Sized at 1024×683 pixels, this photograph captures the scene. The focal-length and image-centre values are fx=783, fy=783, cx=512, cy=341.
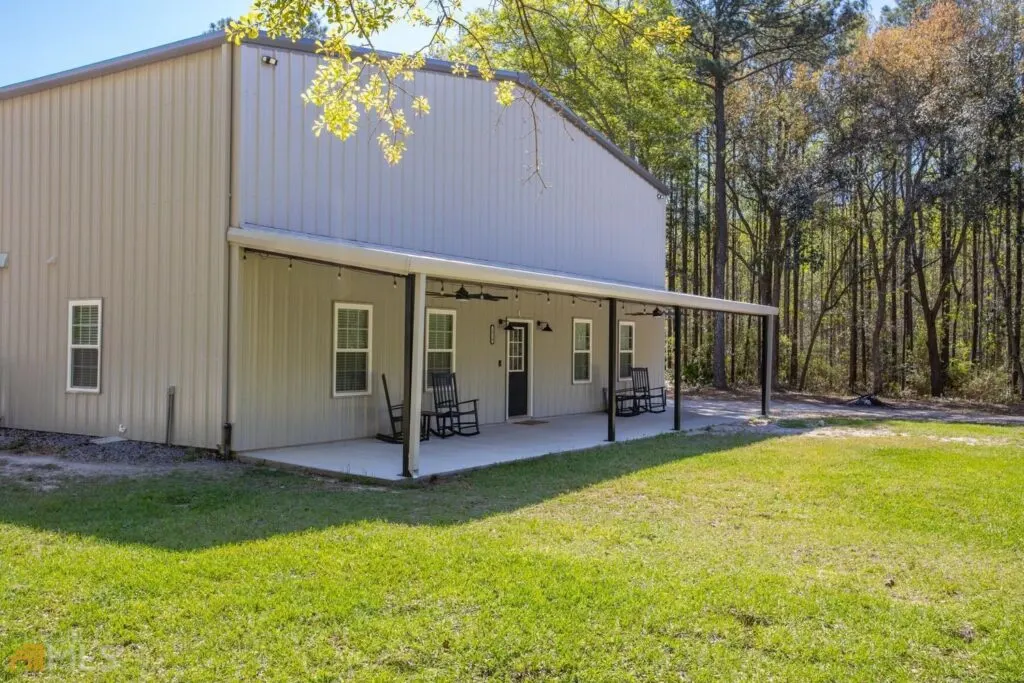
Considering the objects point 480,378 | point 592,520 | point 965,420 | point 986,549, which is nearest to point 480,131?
point 480,378

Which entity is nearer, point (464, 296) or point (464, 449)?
point (464, 449)

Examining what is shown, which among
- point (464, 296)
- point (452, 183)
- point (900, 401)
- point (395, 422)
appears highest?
point (452, 183)

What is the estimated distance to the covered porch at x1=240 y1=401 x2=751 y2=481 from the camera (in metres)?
7.29

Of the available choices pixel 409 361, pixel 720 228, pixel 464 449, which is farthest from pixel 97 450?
pixel 720 228

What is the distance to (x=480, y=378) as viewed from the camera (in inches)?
438

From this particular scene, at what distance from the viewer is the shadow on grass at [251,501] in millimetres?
4895

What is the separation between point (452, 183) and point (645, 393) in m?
6.05

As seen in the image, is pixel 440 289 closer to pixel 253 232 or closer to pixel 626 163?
pixel 253 232

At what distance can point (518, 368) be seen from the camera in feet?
39.5

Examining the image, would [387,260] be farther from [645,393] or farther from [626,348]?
[626,348]

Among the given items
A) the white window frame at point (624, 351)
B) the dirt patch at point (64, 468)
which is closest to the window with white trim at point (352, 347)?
the dirt patch at point (64, 468)

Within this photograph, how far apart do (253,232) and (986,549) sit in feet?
21.2

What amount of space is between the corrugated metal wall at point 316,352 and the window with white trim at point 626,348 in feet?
11.1

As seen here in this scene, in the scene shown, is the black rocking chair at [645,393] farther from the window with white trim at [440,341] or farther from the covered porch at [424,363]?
the window with white trim at [440,341]
